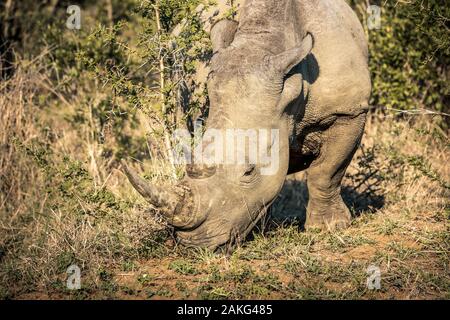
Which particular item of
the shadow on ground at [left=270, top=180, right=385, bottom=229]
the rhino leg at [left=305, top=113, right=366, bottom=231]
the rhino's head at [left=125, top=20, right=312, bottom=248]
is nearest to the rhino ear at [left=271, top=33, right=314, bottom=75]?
the rhino's head at [left=125, top=20, right=312, bottom=248]

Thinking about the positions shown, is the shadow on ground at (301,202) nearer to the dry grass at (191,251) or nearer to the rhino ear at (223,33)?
the dry grass at (191,251)

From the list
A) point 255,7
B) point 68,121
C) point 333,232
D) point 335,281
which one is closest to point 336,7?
point 255,7

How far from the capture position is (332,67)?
614 cm

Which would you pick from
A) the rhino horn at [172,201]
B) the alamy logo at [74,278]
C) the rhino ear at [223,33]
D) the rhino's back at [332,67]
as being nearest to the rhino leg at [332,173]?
the rhino's back at [332,67]

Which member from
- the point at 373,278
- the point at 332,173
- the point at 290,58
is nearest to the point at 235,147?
the point at 290,58

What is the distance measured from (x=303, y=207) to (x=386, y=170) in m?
1.00

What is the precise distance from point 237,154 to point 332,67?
1.40 metres

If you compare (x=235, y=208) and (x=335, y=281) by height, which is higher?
(x=235, y=208)

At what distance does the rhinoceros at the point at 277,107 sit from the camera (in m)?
5.26

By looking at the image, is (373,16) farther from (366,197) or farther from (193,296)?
(193,296)

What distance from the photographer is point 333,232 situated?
672 centimetres

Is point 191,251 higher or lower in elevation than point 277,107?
lower

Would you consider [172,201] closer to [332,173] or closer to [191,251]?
[191,251]

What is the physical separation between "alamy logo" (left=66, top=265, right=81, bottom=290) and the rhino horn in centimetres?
81
